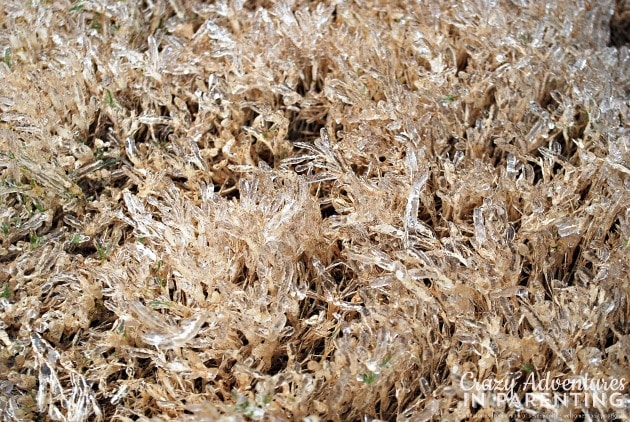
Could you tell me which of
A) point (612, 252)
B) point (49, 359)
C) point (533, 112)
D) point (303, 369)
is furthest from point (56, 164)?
point (612, 252)

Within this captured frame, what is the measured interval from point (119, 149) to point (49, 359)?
560 millimetres

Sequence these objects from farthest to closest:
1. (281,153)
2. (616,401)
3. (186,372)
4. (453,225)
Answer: (281,153) → (453,225) → (186,372) → (616,401)

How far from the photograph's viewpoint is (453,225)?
4.38 feet

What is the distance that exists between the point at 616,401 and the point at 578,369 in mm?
80

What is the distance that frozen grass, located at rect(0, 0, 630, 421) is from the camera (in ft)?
3.94

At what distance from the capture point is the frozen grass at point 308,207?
1.20 m

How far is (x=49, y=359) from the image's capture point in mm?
1245

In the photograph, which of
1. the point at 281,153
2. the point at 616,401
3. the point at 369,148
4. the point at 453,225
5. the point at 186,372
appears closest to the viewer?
the point at 616,401

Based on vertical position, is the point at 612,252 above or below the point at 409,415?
above

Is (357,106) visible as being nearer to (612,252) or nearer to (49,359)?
(612,252)

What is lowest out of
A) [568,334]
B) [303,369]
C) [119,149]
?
[303,369]

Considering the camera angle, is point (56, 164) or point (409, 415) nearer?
point (409, 415)

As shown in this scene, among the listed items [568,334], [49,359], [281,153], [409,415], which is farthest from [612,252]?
[49,359]

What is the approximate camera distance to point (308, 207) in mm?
1387
